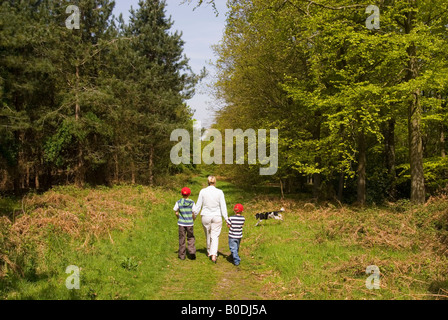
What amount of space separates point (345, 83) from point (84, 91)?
15968 mm

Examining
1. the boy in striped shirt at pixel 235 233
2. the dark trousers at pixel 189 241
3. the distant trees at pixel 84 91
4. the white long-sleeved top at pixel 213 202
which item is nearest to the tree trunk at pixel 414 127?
the boy in striped shirt at pixel 235 233

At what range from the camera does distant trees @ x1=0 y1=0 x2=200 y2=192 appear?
20.5m

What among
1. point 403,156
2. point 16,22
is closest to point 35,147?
point 16,22

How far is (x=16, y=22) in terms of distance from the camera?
739 inches

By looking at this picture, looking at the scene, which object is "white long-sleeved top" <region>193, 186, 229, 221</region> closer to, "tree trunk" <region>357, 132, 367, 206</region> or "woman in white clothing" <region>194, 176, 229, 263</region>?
"woman in white clothing" <region>194, 176, 229, 263</region>

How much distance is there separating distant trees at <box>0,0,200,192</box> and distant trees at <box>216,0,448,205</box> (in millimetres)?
5832

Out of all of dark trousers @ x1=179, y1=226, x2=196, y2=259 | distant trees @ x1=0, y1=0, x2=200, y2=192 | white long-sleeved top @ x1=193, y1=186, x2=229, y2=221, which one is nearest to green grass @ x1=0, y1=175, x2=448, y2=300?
dark trousers @ x1=179, y1=226, x2=196, y2=259

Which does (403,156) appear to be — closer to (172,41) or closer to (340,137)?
(340,137)

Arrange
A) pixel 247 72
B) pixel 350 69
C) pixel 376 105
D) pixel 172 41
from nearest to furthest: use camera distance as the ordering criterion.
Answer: pixel 376 105 → pixel 350 69 → pixel 247 72 → pixel 172 41

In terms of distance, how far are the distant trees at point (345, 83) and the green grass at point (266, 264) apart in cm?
546

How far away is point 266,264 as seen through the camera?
9.20 meters

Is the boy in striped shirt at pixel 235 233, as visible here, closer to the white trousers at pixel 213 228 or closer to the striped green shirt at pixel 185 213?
the white trousers at pixel 213 228

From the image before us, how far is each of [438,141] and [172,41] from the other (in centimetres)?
2142

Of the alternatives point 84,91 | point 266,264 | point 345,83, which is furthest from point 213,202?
point 84,91
